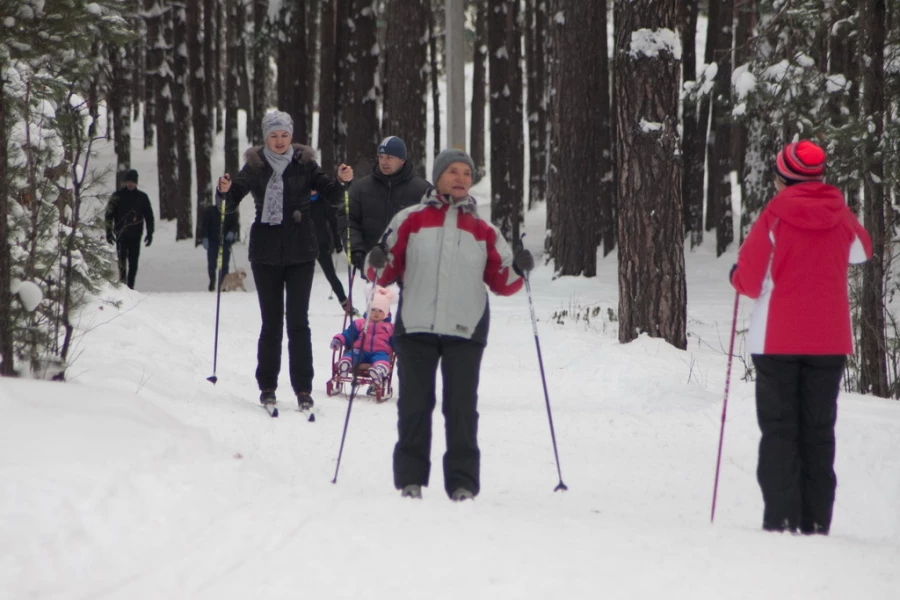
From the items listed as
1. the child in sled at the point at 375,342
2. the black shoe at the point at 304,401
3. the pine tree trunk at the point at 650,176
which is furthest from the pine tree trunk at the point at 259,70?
the black shoe at the point at 304,401

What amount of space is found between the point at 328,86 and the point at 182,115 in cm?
386

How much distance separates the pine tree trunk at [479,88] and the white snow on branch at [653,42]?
20.2m

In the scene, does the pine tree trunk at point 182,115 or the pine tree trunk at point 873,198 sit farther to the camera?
the pine tree trunk at point 182,115

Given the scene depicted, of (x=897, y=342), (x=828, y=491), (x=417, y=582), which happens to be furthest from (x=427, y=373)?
(x=897, y=342)

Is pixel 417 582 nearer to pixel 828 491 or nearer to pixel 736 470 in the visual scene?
pixel 828 491

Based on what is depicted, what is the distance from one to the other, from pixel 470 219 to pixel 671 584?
2144 millimetres

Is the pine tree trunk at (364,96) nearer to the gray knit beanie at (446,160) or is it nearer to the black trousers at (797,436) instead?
the gray knit beanie at (446,160)

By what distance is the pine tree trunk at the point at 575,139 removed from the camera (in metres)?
17.2

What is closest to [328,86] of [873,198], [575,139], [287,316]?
[575,139]

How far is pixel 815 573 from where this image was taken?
3.74 metres

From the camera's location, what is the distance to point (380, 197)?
8.04 meters

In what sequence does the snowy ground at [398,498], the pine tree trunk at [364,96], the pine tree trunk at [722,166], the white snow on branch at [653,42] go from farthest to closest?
the pine tree trunk at [722,166] → the pine tree trunk at [364,96] → the white snow on branch at [653,42] → the snowy ground at [398,498]

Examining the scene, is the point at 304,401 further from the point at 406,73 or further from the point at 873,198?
the point at 406,73

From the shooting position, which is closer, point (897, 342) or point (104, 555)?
point (104, 555)
